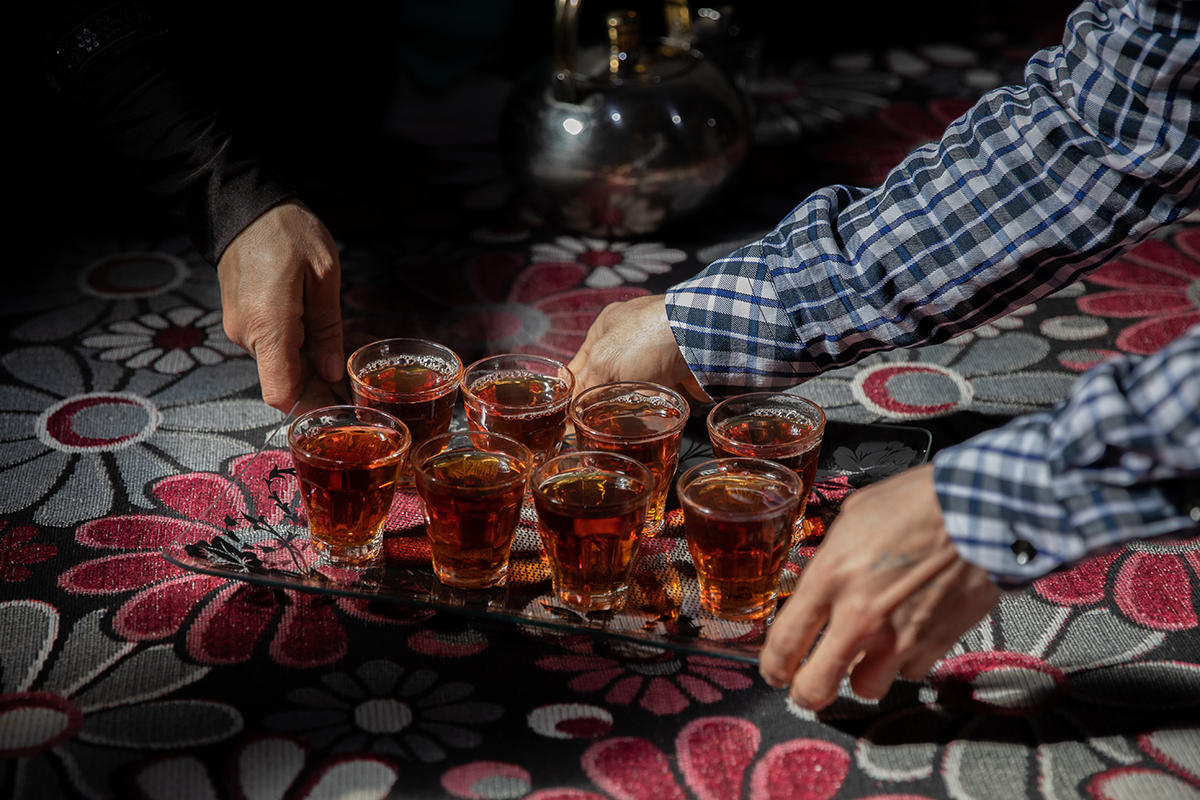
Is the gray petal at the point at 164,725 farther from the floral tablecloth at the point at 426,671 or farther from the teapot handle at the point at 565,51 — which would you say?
the teapot handle at the point at 565,51

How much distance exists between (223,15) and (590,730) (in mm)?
1203

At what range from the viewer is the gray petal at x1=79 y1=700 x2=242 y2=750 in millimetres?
620

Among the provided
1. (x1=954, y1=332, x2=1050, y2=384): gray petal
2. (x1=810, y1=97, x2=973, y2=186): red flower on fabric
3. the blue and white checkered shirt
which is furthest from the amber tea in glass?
(x1=810, y1=97, x2=973, y2=186): red flower on fabric

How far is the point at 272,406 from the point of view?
0.96 meters

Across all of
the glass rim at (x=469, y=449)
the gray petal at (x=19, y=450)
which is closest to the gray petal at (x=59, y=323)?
the gray petal at (x=19, y=450)

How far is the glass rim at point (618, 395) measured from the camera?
797 mm

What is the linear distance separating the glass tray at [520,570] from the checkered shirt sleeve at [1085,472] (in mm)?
191

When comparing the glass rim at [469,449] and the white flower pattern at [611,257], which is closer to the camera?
the glass rim at [469,449]

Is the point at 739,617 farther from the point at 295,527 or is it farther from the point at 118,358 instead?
the point at 118,358

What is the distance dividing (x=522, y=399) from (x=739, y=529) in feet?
0.89

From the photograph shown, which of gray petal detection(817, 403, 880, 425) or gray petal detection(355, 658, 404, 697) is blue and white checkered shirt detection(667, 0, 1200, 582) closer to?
gray petal detection(817, 403, 880, 425)

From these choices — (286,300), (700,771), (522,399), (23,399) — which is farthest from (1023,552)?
(23,399)

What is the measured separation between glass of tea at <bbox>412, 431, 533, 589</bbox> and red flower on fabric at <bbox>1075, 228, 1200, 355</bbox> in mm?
737

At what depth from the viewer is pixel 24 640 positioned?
2.29ft
